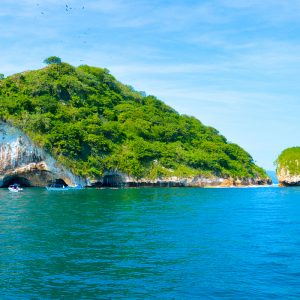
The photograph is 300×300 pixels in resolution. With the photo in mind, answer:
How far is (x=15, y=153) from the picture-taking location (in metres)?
81.2

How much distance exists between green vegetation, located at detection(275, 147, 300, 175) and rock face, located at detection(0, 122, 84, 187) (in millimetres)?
60068

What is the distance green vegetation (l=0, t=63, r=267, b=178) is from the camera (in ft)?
281

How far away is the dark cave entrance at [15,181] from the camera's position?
8366cm

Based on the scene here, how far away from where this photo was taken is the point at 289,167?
109 meters

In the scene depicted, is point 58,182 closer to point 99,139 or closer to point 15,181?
point 15,181

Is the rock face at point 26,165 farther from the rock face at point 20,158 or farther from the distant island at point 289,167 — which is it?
the distant island at point 289,167

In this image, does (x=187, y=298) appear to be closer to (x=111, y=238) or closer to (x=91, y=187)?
(x=111, y=238)

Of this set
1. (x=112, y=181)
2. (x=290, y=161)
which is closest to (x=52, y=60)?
(x=112, y=181)

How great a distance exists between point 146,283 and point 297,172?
324 feet

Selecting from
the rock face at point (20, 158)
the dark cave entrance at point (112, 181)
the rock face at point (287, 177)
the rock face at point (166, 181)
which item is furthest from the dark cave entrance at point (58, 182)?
the rock face at point (287, 177)

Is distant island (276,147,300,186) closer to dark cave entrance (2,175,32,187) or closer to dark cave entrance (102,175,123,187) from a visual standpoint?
dark cave entrance (102,175,123,187)

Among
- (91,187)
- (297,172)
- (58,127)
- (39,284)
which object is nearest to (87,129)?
(58,127)

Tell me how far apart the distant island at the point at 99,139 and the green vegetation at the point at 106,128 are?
20 centimetres

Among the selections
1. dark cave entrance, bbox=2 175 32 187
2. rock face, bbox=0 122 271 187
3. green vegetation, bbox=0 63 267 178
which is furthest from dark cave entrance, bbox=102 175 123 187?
dark cave entrance, bbox=2 175 32 187
